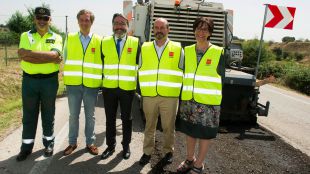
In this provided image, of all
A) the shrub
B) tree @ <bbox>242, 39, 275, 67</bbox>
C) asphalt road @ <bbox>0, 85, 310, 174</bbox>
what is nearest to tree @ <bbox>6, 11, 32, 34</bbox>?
tree @ <bbox>242, 39, 275, 67</bbox>

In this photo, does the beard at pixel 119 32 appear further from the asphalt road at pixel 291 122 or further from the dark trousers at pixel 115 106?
the asphalt road at pixel 291 122

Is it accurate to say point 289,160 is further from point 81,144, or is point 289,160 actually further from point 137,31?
point 137,31

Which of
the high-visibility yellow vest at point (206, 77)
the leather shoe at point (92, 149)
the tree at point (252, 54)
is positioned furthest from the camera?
the tree at point (252, 54)

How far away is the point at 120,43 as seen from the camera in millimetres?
5082

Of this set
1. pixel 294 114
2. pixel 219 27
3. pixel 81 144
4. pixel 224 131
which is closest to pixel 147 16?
pixel 219 27

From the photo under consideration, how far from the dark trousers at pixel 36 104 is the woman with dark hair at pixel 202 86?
2.03m

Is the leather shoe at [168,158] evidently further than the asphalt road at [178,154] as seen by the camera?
Yes

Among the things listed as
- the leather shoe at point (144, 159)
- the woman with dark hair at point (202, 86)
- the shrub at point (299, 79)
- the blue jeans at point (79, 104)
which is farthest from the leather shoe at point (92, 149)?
the shrub at point (299, 79)

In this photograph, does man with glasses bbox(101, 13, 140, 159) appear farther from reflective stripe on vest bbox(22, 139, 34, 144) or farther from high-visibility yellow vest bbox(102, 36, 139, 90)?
reflective stripe on vest bbox(22, 139, 34, 144)

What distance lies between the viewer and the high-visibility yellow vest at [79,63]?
5.15 m

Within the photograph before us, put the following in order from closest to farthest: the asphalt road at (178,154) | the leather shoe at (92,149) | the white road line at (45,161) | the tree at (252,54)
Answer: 1. the white road line at (45,161)
2. the asphalt road at (178,154)
3. the leather shoe at (92,149)
4. the tree at (252,54)

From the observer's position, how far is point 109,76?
510cm

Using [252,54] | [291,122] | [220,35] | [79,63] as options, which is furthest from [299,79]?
[79,63]

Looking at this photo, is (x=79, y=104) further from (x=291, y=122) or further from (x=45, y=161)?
(x=291, y=122)
